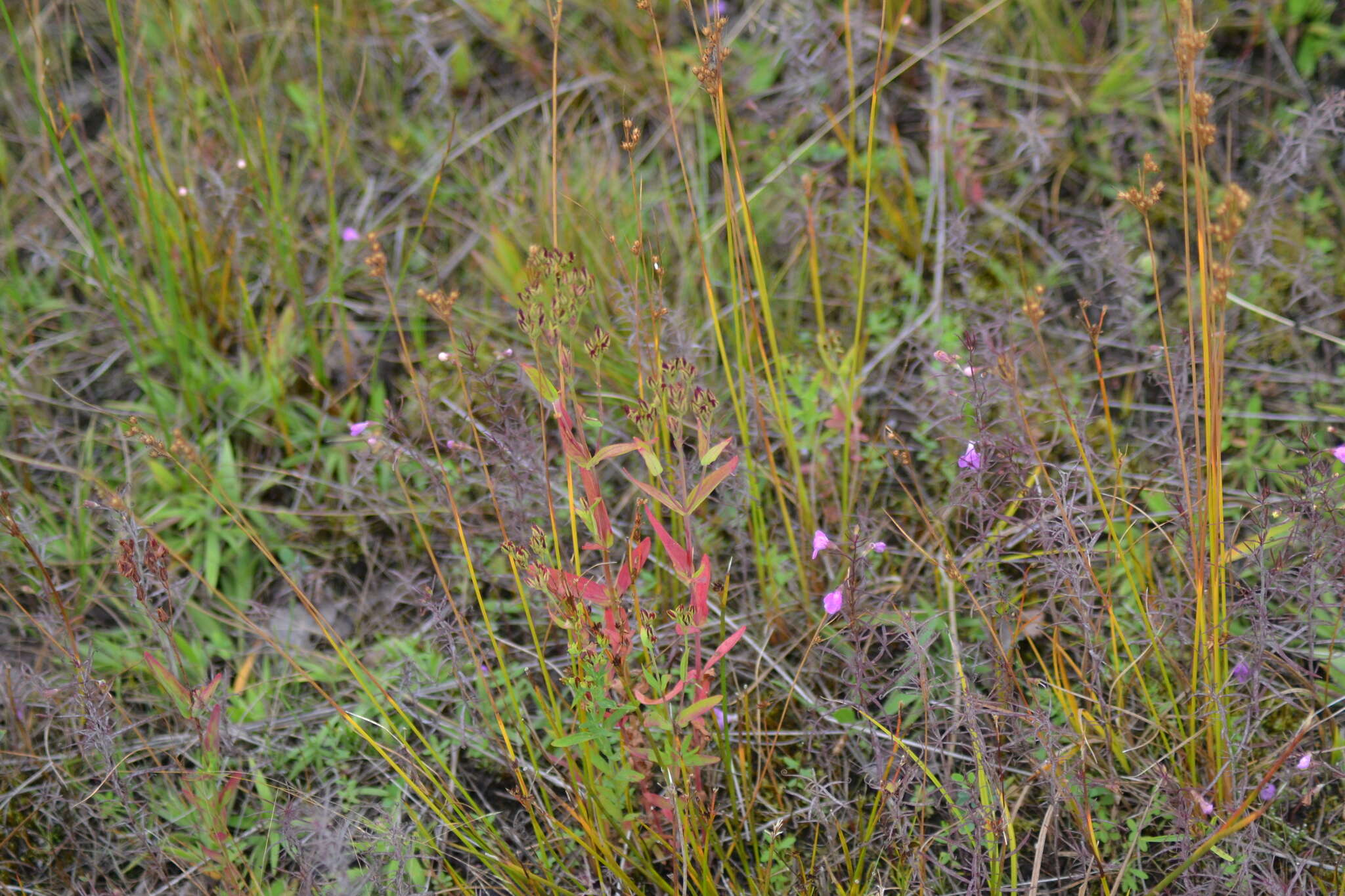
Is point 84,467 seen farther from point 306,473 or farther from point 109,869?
point 109,869

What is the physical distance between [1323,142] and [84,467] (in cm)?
315

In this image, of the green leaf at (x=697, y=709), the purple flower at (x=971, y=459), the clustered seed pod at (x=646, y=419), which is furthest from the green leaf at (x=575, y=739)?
the purple flower at (x=971, y=459)

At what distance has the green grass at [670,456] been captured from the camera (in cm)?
154

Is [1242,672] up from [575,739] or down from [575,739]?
down

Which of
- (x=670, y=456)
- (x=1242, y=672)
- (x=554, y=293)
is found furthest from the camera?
(x=670, y=456)

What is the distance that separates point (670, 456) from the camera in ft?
5.96

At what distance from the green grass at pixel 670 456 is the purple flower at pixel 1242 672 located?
0.04m

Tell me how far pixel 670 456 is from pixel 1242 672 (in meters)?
1.04

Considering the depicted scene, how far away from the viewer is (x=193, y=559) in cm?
221

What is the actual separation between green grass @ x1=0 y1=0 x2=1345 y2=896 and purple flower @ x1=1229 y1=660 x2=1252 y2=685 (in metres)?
0.04

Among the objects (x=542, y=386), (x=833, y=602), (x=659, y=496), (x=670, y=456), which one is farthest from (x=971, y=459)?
(x=542, y=386)

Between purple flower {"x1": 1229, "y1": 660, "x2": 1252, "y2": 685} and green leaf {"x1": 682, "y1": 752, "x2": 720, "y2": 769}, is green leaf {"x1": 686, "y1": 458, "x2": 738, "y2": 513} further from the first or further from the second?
purple flower {"x1": 1229, "y1": 660, "x2": 1252, "y2": 685}

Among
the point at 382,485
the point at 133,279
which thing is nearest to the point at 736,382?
the point at 382,485

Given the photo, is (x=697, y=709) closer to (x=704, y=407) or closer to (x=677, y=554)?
(x=677, y=554)
